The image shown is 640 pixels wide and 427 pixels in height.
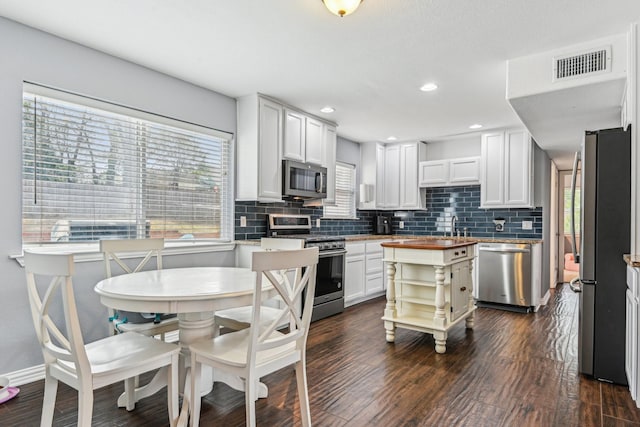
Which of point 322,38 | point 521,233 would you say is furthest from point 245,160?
point 521,233

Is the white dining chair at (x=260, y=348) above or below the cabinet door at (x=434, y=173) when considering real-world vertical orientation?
below

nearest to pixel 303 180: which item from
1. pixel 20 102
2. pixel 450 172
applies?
pixel 450 172

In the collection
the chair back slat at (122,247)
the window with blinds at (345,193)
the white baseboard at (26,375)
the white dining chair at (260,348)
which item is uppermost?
the window with blinds at (345,193)

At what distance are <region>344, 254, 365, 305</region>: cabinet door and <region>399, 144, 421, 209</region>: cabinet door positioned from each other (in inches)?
60.6

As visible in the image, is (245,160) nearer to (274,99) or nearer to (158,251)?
(274,99)

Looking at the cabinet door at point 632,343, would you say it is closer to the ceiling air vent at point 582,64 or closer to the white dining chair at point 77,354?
the ceiling air vent at point 582,64

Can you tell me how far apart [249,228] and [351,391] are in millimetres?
2317

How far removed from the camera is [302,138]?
4.48 meters

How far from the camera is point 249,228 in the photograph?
14.0 ft

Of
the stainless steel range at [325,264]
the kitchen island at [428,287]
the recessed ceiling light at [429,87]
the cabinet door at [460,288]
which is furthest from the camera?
the stainless steel range at [325,264]

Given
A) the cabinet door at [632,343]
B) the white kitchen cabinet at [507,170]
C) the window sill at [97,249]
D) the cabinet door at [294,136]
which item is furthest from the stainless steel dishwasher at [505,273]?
the window sill at [97,249]

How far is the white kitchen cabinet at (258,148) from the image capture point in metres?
3.93

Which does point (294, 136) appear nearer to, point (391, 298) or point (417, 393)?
point (391, 298)

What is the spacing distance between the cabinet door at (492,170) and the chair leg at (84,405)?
515 cm
